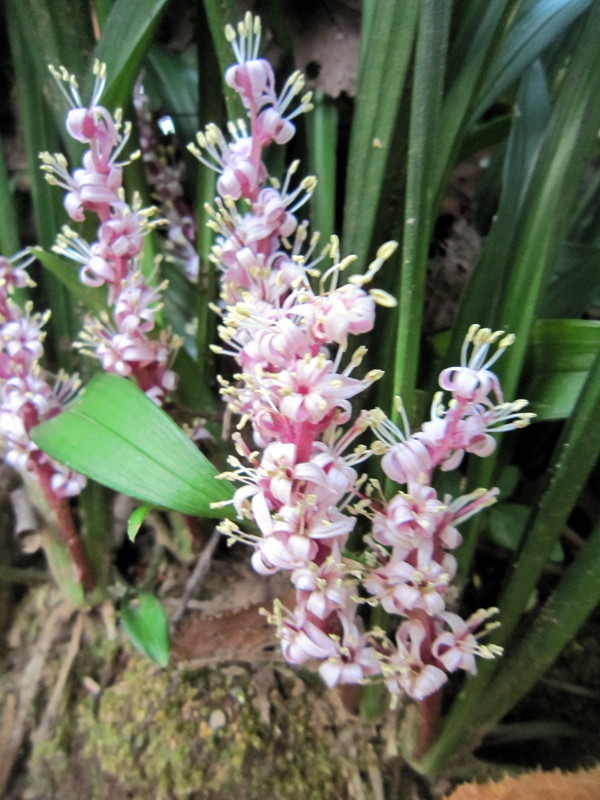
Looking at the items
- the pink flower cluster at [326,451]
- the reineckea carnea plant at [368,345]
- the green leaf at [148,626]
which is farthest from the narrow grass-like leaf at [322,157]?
the green leaf at [148,626]

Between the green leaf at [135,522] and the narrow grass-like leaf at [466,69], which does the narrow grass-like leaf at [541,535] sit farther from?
the green leaf at [135,522]

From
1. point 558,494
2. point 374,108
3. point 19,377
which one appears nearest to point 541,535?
point 558,494

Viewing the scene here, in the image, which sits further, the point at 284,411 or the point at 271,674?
the point at 271,674

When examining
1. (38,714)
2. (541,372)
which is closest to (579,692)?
(541,372)

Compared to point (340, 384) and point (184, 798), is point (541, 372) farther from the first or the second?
point (184, 798)

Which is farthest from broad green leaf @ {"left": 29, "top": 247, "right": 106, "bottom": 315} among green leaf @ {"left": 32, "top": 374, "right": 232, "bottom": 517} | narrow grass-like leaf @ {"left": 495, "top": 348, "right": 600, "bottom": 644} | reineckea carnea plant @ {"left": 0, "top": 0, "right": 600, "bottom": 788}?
narrow grass-like leaf @ {"left": 495, "top": 348, "right": 600, "bottom": 644}

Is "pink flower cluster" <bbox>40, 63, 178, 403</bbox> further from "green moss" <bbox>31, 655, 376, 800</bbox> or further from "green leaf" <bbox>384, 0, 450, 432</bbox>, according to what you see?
"green moss" <bbox>31, 655, 376, 800</bbox>

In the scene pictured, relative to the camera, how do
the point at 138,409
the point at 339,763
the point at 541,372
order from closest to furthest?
the point at 138,409, the point at 541,372, the point at 339,763

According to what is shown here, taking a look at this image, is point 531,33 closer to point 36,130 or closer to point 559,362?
point 559,362
